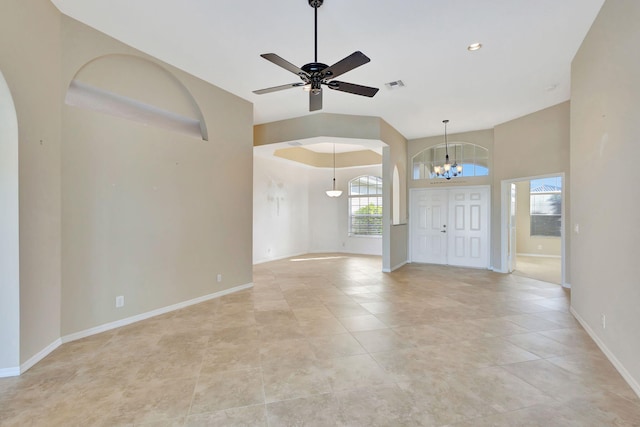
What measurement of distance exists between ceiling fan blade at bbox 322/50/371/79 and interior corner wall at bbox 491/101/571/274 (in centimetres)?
493

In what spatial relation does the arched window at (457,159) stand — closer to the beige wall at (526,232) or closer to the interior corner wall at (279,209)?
the beige wall at (526,232)

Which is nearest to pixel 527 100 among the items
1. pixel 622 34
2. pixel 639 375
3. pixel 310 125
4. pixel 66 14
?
pixel 622 34

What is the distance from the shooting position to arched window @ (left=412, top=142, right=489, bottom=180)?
289 inches

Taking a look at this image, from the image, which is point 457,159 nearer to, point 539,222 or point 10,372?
point 539,222

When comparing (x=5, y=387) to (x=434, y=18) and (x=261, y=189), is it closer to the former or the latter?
(x=434, y=18)

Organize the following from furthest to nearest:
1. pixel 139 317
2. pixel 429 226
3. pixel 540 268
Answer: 1. pixel 429 226
2. pixel 540 268
3. pixel 139 317

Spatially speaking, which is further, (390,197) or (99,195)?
(390,197)

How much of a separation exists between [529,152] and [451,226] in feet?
8.04

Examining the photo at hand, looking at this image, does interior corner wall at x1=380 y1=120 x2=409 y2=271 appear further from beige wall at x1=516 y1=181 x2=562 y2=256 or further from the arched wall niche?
beige wall at x1=516 y1=181 x2=562 y2=256

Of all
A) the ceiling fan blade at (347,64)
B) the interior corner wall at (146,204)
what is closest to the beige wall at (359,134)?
the interior corner wall at (146,204)

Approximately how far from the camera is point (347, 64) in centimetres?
257

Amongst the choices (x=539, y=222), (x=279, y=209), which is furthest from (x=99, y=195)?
(x=539, y=222)

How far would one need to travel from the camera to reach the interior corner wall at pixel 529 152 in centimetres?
542

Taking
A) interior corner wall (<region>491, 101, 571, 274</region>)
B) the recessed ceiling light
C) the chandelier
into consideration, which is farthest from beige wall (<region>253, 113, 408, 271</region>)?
the recessed ceiling light
